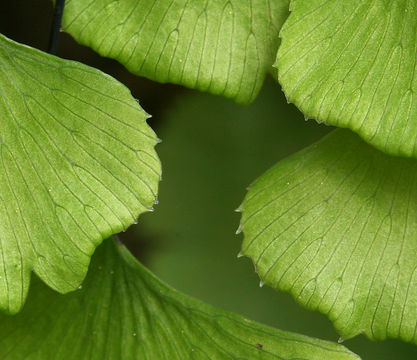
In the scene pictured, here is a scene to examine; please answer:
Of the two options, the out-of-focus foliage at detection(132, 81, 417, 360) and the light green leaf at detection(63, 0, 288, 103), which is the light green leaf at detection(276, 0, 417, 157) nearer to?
the light green leaf at detection(63, 0, 288, 103)

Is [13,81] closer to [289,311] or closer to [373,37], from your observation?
[373,37]

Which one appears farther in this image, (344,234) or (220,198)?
(220,198)

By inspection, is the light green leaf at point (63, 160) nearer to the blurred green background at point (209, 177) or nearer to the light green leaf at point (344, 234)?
the light green leaf at point (344, 234)

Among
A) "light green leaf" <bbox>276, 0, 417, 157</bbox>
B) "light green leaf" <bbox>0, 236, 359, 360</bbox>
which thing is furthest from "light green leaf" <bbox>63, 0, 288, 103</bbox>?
"light green leaf" <bbox>0, 236, 359, 360</bbox>

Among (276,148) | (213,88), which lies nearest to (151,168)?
(213,88)

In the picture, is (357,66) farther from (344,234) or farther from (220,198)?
(220,198)

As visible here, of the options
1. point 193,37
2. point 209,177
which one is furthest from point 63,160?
point 209,177
